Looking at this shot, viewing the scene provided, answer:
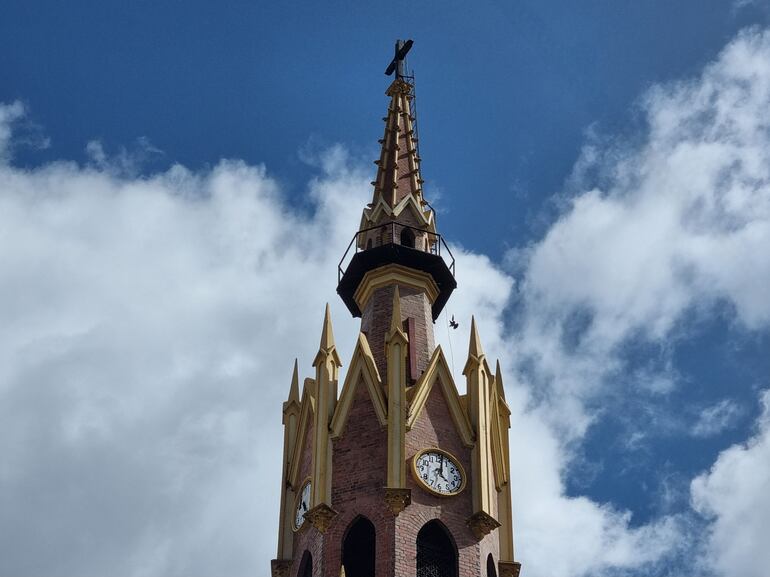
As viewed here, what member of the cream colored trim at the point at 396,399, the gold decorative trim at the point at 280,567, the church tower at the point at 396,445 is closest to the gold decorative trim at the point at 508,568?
the church tower at the point at 396,445

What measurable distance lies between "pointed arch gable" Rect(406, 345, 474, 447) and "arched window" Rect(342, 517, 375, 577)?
11.9ft

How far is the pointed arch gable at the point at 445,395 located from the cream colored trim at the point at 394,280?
3.87m

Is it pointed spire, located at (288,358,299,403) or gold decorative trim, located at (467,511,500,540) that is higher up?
pointed spire, located at (288,358,299,403)

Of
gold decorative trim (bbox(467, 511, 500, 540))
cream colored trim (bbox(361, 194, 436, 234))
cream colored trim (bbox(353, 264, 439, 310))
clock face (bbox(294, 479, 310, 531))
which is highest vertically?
cream colored trim (bbox(361, 194, 436, 234))

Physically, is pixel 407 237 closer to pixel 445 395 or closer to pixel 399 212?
pixel 399 212

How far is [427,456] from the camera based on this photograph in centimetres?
4494

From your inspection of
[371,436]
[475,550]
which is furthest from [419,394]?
[475,550]

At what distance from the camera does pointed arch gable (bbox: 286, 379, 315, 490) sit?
47875mm

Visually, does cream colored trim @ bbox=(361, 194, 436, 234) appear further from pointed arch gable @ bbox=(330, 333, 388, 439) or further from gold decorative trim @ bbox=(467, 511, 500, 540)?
gold decorative trim @ bbox=(467, 511, 500, 540)

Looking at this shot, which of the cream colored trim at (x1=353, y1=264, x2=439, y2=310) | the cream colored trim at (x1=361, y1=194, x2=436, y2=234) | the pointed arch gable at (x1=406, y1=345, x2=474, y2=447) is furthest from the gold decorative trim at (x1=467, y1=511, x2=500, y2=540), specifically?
the cream colored trim at (x1=361, y1=194, x2=436, y2=234)

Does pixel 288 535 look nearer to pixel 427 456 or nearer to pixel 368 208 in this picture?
pixel 427 456

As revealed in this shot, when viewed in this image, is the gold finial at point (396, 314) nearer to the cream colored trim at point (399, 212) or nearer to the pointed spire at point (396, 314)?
the pointed spire at point (396, 314)

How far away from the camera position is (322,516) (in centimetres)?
4341

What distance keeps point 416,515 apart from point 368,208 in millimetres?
15334
